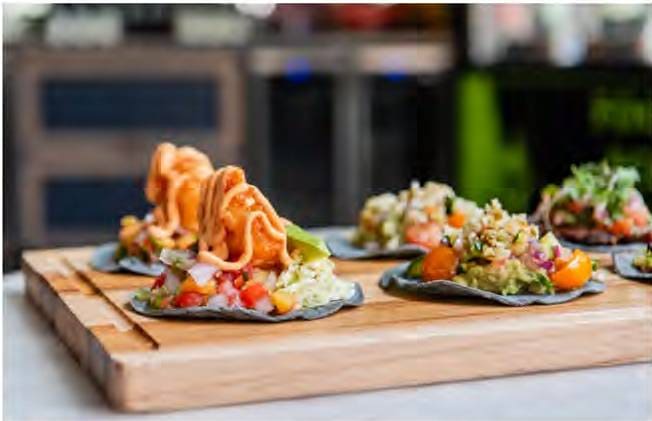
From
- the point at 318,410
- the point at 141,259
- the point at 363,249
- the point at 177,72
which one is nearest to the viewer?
the point at 318,410

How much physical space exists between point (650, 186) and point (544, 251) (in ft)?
12.5

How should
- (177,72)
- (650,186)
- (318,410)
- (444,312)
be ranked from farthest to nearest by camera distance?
1. (177,72)
2. (650,186)
3. (444,312)
4. (318,410)

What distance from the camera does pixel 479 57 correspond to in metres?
8.09

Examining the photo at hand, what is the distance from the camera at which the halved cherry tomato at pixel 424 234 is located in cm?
348

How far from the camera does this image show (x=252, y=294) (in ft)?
8.60

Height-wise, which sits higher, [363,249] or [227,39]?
[227,39]

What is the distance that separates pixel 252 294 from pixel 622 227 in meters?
1.37

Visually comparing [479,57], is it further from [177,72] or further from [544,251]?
[544,251]

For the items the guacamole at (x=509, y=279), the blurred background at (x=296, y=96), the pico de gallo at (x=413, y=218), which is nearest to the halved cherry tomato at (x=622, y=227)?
the pico de gallo at (x=413, y=218)

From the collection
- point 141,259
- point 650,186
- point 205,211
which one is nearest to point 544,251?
point 205,211

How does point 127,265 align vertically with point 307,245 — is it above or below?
below

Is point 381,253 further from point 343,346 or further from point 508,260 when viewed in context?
point 343,346

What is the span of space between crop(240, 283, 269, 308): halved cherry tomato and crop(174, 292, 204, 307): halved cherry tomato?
0.09 meters

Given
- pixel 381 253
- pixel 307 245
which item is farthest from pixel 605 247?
pixel 307 245
